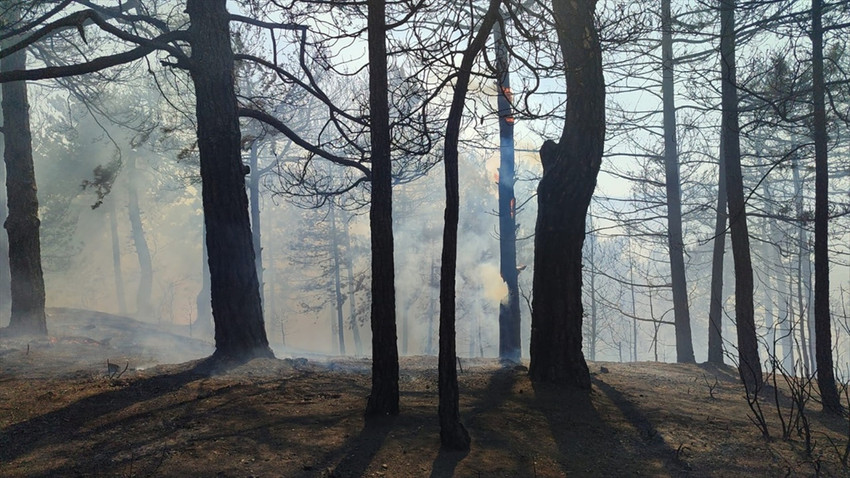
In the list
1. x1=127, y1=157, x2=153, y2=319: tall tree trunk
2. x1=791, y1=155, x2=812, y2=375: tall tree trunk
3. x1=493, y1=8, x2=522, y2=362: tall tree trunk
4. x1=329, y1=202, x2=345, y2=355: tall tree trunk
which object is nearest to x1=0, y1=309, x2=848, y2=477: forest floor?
x1=791, y1=155, x2=812, y2=375: tall tree trunk

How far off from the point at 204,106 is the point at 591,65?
4727 millimetres

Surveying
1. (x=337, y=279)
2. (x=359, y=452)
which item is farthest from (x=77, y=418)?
(x=337, y=279)

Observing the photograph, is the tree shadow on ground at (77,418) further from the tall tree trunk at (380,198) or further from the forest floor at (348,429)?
the tall tree trunk at (380,198)

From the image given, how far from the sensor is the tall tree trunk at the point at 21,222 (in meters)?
11.2

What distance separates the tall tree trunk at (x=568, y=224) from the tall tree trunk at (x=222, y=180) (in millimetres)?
3584

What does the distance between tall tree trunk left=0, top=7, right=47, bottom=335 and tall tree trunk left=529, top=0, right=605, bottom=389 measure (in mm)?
9771

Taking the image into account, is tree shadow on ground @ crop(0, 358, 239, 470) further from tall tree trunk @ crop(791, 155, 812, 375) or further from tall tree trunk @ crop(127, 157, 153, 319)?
tall tree trunk @ crop(127, 157, 153, 319)

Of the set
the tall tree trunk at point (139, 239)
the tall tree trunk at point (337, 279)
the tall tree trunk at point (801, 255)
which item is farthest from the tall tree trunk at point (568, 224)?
the tall tree trunk at point (139, 239)

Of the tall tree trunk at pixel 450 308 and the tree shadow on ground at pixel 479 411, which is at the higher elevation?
the tall tree trunk at pixel 450 308

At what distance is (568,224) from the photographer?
683 centimetres

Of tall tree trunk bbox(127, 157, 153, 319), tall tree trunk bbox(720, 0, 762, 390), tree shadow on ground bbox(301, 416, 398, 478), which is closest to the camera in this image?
tree shadow on ground bbox(301, 416, 398, 478)

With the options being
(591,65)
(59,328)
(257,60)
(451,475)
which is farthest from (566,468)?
(59,328)

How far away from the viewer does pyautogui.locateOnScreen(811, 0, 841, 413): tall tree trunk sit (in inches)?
297

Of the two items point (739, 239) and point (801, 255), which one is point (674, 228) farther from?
point (801, 255)
